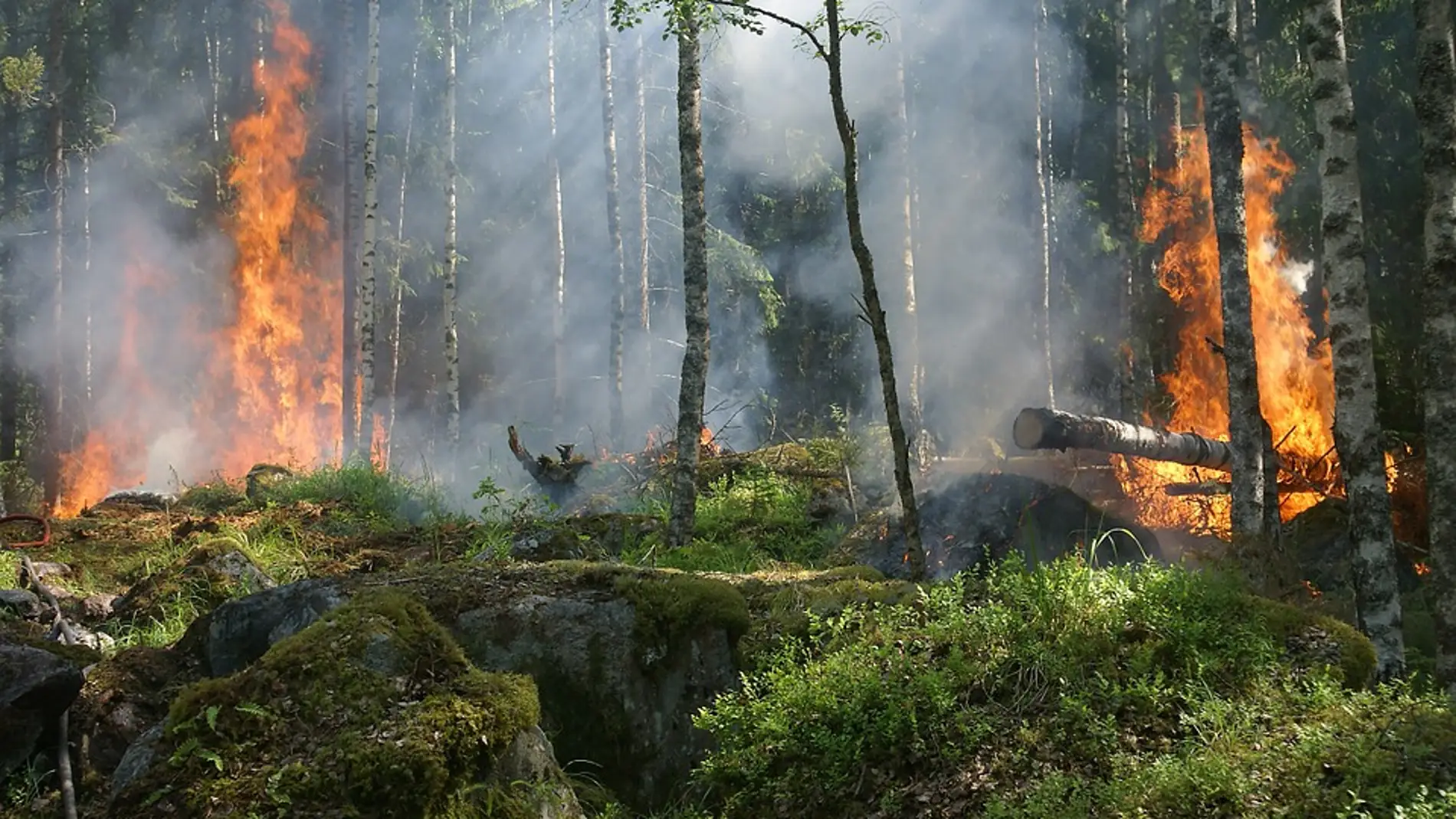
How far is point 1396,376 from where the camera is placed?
13.7m

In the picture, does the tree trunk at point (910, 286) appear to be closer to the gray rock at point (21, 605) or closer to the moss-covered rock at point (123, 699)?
the gray rock at point (21, 605)

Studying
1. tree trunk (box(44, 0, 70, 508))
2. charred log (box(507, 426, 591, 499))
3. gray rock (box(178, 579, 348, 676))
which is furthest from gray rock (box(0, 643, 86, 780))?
tree trunk (box(44, 0, 70, 508))

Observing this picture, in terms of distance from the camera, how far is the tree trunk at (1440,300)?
6.69 metres

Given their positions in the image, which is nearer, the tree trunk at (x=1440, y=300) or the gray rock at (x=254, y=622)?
the gray rock at (x=254, y=622)

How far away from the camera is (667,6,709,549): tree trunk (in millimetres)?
11164

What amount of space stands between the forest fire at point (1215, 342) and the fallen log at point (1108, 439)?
73 cm

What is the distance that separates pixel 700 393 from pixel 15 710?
7400 millimetres

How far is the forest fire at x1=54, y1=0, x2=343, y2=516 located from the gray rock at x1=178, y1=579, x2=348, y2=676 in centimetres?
2271

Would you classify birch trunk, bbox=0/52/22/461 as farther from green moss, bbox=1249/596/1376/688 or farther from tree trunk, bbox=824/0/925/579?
green moss, bbox=1249/596/1376/688

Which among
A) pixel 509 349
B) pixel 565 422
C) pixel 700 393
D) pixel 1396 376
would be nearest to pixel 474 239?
pixel 509 349

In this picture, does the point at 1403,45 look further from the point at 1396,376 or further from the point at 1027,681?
the point at 1027,681

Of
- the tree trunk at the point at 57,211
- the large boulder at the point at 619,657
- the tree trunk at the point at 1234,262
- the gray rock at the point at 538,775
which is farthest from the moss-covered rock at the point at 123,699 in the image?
the tree trunk at the point at 57,211

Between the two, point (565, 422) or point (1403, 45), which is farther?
point (565, 422)

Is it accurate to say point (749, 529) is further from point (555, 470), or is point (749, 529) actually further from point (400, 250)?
point (400, 250)
